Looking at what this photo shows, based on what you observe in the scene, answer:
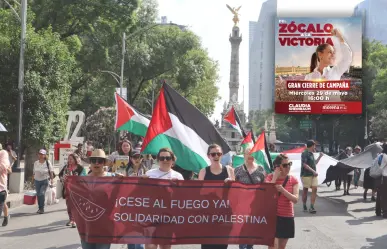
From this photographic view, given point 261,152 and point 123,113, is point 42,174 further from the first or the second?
point 261,152

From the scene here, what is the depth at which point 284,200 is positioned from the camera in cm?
729

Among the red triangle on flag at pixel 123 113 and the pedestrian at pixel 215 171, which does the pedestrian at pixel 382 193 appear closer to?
the red triangle on flag at pixel 123 113

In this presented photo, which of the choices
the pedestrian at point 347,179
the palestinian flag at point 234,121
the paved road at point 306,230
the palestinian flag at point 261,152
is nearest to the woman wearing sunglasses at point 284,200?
the paved road at point 306,230

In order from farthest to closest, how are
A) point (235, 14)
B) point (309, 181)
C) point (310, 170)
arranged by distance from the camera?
point (235, 14)
point (309, 181)
point (310, 170)

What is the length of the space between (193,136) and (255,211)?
1.69 metres

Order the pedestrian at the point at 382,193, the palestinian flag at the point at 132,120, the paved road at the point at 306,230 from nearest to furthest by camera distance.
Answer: the paved road at the point at 306,230 → the palestinian flag at the point at 132,120 → the pedestrian at the point at 382,193

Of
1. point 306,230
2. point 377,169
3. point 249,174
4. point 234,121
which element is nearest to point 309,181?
point 377,169

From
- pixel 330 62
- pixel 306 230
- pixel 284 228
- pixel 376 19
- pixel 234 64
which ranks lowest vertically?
pixel 306 230

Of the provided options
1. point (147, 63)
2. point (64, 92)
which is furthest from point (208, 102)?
point (64, 92)

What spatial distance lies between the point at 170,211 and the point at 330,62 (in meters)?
28.4

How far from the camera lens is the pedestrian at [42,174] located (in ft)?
46.8

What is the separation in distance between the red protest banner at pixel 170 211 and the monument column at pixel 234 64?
323ft

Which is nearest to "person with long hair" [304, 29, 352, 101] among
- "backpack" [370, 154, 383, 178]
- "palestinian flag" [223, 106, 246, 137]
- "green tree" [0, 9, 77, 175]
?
"palestinian flag" [223, 106, 246, 137]

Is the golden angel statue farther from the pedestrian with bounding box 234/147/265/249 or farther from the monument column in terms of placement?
the pedestrian with bounding box 234/147/265/249
